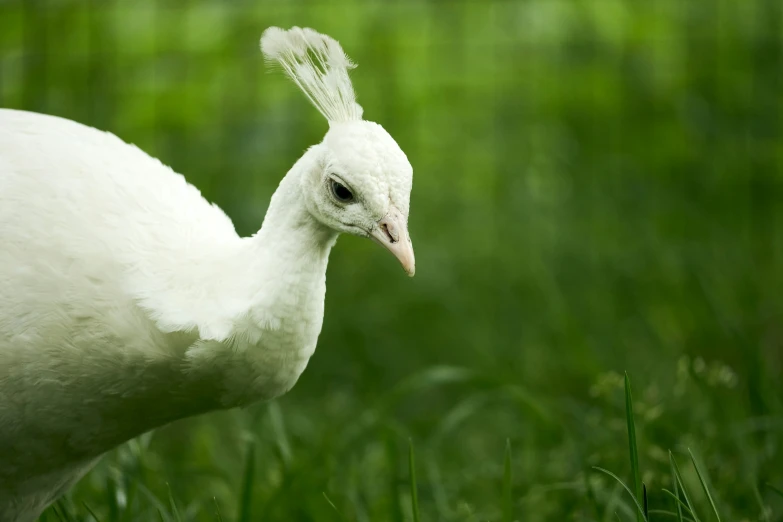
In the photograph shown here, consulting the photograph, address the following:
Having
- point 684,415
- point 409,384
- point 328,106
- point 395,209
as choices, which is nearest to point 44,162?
point 328,106

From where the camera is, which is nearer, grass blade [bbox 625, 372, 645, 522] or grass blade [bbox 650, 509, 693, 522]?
grass blade [bbox 625, 372, 645, 522]

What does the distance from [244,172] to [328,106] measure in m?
2.45

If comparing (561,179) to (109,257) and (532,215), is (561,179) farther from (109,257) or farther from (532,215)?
(109,257)

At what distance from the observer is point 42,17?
3.47m

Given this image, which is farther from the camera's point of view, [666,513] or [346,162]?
[666,513]

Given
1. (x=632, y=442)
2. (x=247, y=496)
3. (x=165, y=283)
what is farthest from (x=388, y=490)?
(x=165, y=283)

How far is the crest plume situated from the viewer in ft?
5.78

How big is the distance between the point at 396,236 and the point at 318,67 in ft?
1.25

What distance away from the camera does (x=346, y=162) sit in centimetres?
167

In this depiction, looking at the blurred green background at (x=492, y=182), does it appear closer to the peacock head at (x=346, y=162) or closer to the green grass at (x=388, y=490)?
the green grass at (x=388, y=490)

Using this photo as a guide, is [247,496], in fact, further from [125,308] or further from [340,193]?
[340,193]

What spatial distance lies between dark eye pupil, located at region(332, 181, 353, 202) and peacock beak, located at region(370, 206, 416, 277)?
0.24 ft

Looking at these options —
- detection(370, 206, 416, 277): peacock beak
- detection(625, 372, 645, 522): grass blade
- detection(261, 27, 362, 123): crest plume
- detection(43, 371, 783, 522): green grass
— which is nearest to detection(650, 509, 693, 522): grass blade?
detection(43, 371, 783, 522): green grass

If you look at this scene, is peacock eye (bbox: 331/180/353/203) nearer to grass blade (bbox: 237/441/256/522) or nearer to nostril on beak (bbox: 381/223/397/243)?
nostril on beak (bbox: 381/223/397/243)
